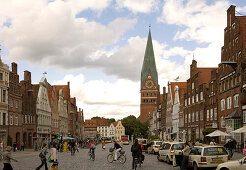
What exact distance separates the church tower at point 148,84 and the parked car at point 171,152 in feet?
428

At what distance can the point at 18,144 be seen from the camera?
180ft

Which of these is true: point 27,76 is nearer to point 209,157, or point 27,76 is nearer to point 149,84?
point 209,157

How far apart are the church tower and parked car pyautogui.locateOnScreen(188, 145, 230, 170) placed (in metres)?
138

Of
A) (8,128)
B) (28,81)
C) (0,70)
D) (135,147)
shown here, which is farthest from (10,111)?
(135,147)

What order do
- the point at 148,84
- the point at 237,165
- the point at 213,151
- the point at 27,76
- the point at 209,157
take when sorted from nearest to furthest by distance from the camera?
the point at 237,165 < the point at 209,157 < the point at 213,151 < the point at 27,76 < the point at 148,84

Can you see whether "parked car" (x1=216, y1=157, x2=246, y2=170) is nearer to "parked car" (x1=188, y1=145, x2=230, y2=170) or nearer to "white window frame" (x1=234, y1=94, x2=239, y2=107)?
"parked car" (x1=188, y1=145, x2=230, y2=170)

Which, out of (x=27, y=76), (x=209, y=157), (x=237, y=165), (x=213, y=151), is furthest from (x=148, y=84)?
(x=237, y=165)

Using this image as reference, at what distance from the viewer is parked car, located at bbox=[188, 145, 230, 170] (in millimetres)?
19375

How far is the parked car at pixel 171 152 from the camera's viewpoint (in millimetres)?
23722

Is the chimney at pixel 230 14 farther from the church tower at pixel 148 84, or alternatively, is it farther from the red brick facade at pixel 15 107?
the church tower at pixel 148 84

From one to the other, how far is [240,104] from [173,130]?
41601mm

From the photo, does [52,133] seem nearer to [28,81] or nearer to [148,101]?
[28,81]

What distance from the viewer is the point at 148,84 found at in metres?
161

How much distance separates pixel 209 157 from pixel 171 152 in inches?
247
